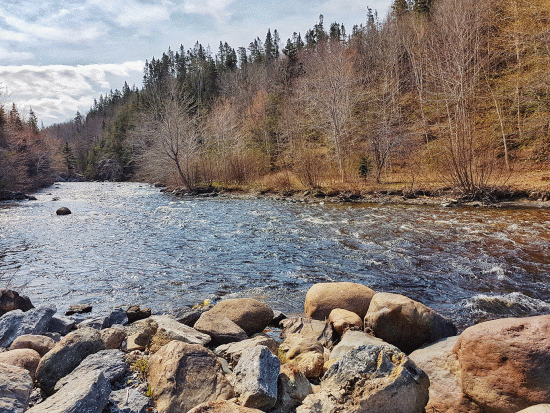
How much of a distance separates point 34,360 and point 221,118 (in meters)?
37.5

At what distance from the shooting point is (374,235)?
1154cm

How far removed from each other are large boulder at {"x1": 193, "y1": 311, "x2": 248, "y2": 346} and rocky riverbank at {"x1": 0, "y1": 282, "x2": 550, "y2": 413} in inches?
9.8

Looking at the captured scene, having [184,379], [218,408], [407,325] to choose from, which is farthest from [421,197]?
[218,408]

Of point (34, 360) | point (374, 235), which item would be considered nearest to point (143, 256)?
point (34, 360)

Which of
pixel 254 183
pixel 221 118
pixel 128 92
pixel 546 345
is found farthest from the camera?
pixel 128 92

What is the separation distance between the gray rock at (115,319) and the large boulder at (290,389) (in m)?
3.45

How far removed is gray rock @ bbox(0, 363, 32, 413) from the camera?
2.51 meters

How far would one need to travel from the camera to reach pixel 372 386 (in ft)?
9.15

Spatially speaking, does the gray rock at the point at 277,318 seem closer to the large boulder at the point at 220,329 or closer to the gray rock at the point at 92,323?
the large boulder at the point at 220,329

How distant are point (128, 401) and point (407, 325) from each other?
342 centimetres

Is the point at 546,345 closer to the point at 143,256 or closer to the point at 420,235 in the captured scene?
the point at 420,235

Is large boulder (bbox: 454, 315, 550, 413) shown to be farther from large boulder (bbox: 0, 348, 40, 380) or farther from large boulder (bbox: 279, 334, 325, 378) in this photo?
large boulder (bbox: 0, 348, 40, 380)

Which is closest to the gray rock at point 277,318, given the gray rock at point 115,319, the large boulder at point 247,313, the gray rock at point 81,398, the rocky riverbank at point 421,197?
the large boulder at point 247,313

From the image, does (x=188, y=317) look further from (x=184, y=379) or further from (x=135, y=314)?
(x=184, y=379)
